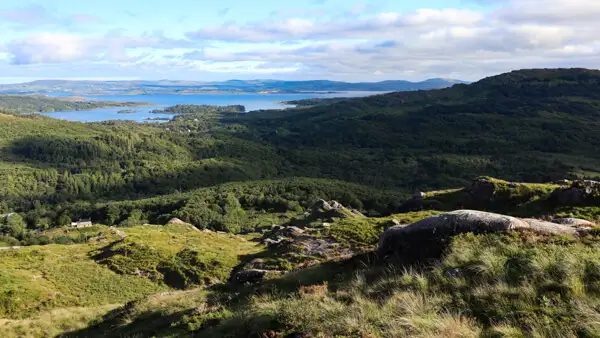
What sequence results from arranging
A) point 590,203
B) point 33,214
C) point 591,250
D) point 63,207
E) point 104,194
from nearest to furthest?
point 591,250 → point 590,203 → point 33,214 → point 63,207 → point 104,194

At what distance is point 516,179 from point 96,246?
179226mm

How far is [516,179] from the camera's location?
173m

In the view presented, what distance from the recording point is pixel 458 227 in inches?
577

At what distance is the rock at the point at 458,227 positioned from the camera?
14141mm

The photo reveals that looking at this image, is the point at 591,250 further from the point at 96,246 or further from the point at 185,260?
the point at 96,246

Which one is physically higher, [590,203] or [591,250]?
[591,250]

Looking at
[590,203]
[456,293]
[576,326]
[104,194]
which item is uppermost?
[576,326]

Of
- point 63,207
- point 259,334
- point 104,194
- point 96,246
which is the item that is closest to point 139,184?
point 104,194

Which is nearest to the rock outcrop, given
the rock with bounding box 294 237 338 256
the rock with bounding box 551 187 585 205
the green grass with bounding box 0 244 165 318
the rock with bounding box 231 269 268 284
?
the rock with bounding box 294 237 338 256

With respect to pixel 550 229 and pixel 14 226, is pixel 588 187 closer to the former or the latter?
pixel 550 229

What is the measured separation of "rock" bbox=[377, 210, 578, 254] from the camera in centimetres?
1414

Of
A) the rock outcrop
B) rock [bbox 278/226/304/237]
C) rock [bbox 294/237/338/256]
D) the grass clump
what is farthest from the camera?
the rock outcrop

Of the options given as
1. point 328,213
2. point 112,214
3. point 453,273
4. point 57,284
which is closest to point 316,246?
point 453,273

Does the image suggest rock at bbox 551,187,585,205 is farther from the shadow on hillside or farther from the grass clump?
the grass clump
